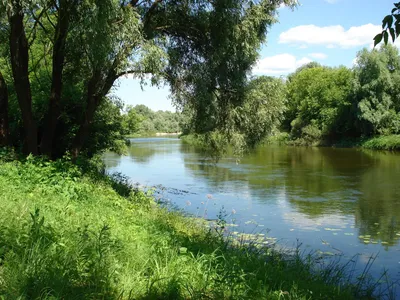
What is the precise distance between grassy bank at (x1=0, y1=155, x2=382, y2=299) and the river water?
3342 millimetres

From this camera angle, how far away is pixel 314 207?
42.8 feet

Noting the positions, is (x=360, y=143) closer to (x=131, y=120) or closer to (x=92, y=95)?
(x=131, y=120)

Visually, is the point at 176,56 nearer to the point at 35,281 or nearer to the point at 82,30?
the point at 82,30

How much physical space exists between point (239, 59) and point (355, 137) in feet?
122

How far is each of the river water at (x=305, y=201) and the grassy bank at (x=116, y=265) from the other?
11.0 ft

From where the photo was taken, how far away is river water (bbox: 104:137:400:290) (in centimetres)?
923

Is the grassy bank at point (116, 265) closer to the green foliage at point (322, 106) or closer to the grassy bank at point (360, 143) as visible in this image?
the grassy bank at point (360, 143)

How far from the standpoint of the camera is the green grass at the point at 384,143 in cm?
3828

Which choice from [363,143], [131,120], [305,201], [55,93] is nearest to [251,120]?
[305,201]

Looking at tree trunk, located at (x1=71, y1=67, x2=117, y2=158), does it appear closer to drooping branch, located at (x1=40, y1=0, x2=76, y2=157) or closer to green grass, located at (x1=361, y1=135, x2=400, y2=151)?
drooping branch, located at (x1=40, y1=0, x2=76, y2=157)

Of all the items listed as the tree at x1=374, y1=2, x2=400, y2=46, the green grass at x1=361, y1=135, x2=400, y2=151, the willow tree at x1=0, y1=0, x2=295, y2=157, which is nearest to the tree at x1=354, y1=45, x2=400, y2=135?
the green grass at x1=361, y1=135, x2=400, y2=151

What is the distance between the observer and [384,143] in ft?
128

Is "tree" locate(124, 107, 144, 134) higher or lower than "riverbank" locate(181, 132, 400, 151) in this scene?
higher

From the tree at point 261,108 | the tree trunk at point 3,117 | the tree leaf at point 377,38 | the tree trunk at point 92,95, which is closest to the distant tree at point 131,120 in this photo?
the tree trunk at point 92,95
